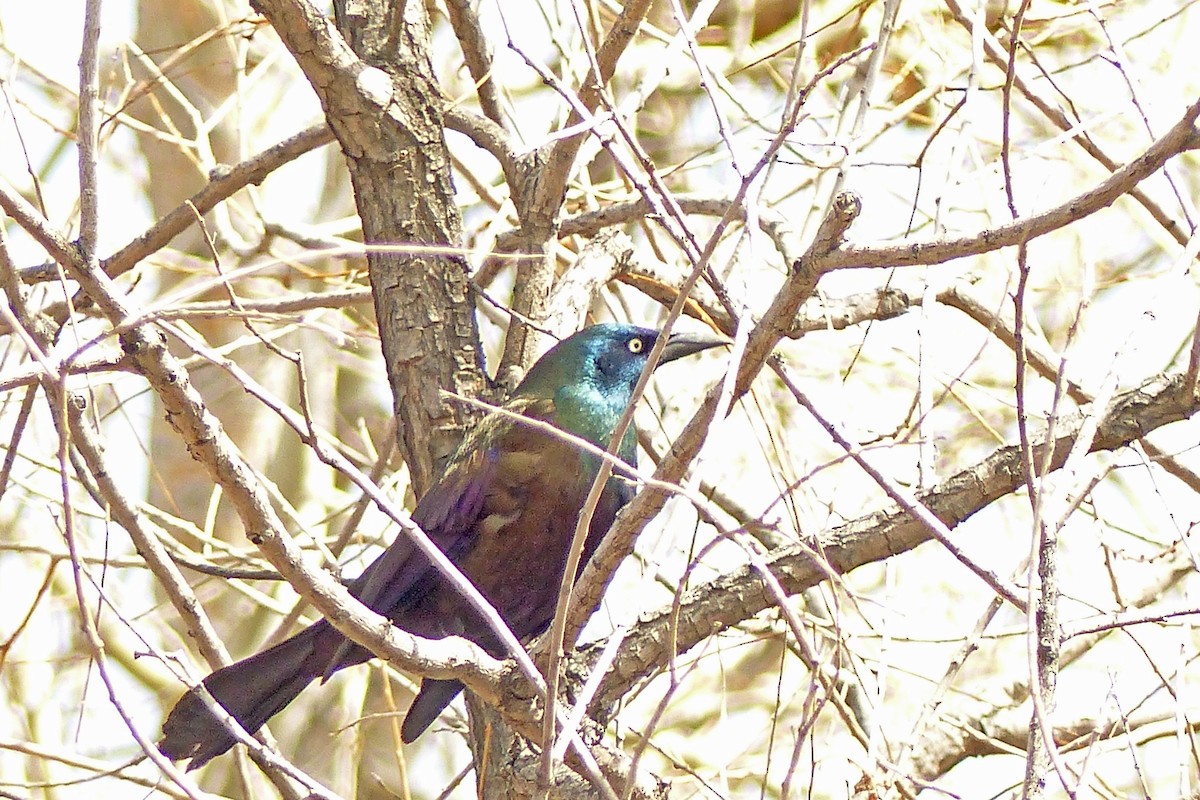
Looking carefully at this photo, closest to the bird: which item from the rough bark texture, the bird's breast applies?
the bird's breast

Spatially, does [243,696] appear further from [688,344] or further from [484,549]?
[688,344]

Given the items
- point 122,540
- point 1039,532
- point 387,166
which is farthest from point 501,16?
point 122,540

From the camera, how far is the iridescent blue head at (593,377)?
3.72 m

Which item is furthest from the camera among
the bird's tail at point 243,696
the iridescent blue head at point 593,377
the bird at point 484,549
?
the iridescent blue head at point 593,377

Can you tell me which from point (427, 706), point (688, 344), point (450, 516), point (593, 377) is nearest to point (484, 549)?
point (450, 516)

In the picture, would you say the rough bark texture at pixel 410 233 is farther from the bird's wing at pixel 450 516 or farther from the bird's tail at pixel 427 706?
the bird's tail at pixel 427 706

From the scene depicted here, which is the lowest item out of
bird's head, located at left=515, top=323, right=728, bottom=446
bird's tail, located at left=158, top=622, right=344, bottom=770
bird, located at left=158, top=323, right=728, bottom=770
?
bird's tail, located at left=158, top=622, right=344, bottom=770

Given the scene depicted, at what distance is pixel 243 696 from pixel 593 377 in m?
1.29

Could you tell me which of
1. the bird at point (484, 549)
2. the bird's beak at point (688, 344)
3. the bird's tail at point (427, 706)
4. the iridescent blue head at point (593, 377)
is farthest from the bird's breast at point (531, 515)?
the bird's beak at point (688, 344)

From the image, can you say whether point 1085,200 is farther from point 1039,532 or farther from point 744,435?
point 744,435

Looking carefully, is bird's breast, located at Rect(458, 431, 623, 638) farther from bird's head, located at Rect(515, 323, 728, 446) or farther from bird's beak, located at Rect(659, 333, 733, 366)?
bird's beak, located at Rect(659, 333, 733, 366)

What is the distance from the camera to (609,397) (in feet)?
12.6

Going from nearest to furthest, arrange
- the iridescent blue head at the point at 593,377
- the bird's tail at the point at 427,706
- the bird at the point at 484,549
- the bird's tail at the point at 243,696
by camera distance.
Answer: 1. the bird's tail at the point at 243,696
2. the bird at the point at 484,549
3. the bird's tail at the point at 427,706
4. the iridescent blue head at the point at 593,377

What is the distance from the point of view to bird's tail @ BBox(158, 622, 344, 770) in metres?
3.20
